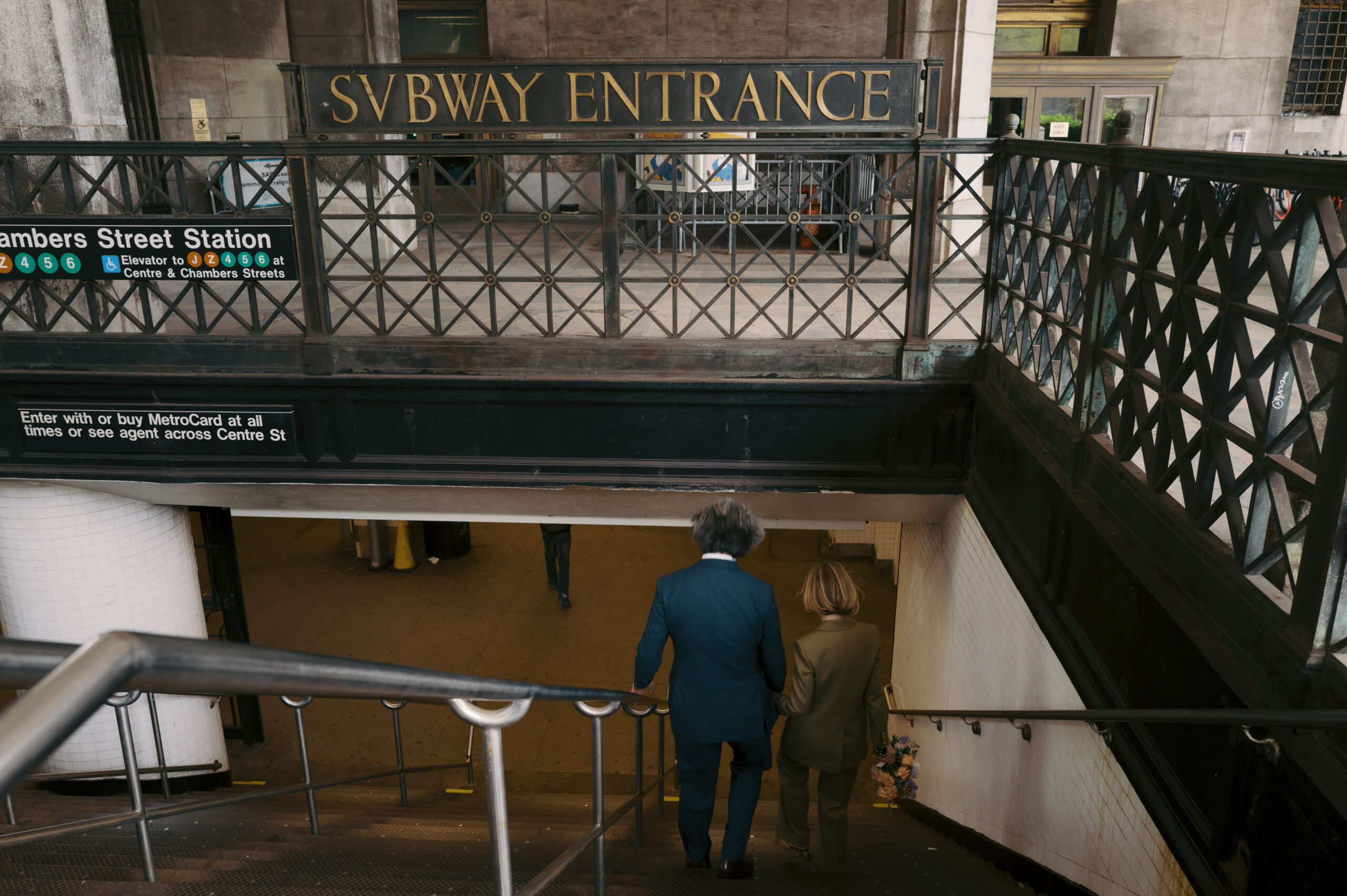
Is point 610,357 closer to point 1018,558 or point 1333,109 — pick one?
point 1018,558

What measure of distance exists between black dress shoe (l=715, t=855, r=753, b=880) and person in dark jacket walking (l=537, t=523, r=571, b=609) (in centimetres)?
608

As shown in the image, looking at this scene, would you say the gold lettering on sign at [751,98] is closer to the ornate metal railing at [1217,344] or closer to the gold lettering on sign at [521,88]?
the gold lettering on sign at [521,88]

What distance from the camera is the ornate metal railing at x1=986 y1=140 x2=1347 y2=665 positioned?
2.09 metres

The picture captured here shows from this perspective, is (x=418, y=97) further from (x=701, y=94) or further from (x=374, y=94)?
(x=701, y=94)

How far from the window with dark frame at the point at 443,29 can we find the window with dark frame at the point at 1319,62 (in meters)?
9.82

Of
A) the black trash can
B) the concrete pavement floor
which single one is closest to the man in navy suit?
the concrete pavement floor

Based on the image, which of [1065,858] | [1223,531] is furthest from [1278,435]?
[1065,858]

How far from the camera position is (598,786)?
3205 mm

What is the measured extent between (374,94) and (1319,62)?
11.3 metres

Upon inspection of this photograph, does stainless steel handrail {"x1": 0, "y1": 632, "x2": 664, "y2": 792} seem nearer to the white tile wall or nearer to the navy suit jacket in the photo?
the navy suit jacket

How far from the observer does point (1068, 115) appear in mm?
10586

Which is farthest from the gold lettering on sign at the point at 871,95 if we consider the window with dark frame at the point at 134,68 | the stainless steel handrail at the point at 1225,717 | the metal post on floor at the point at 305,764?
the window with dark frame at the point at 134,68

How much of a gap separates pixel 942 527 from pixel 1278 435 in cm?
407

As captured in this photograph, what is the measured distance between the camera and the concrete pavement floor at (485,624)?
26.4 ft
